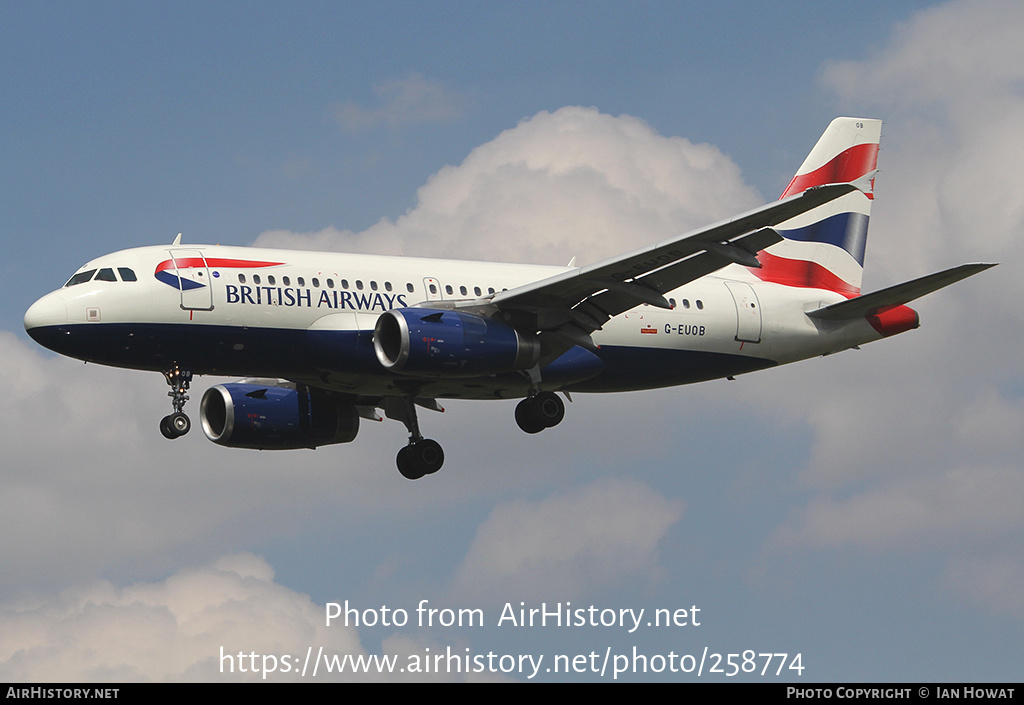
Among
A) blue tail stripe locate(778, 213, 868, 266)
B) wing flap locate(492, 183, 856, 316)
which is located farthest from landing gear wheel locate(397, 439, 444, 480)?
blue tail stripe locate(778, 213, 868, 266)

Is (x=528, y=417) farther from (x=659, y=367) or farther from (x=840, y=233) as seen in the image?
(x=840, y=233)

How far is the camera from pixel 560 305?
37250 millimetres

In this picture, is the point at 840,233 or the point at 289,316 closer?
the point at 289,316

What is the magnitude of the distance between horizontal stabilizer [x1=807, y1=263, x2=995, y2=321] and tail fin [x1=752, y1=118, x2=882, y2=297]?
6.79 ft

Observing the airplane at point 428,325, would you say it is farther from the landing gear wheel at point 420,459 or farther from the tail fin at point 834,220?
the tail fin at point 834,220

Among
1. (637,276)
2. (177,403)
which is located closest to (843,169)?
(637,276)

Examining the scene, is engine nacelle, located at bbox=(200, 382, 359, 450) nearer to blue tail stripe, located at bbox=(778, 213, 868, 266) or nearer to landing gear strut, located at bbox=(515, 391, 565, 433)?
landing gear strut, located at bbox=(515, 391, 565, 433)

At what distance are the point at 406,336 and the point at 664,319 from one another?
8948mm

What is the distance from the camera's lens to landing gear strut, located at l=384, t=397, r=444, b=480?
42.3 metres

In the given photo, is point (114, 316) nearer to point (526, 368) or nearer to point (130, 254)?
point (130, 254)

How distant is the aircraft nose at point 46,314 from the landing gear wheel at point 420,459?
11211 millimetres

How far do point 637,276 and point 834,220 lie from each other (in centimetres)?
1219

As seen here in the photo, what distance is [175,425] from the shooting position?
36156mm

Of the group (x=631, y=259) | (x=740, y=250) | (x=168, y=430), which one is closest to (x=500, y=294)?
(x=631, y=259)
